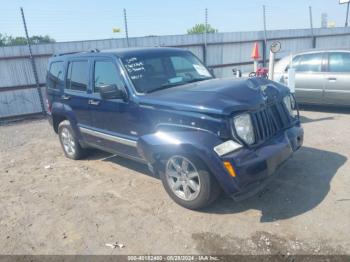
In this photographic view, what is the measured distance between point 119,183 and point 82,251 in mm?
1674

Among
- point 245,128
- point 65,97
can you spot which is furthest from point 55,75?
point 245,128

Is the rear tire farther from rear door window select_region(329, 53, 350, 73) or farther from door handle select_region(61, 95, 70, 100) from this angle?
rear door window select_region(329, 53, 350, 73)

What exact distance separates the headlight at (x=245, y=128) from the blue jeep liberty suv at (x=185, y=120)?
1 cm

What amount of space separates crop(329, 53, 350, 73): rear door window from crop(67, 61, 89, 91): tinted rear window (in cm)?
601

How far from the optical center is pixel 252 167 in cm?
336

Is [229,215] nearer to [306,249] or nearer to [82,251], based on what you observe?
[306,249]

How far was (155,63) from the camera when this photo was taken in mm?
4676

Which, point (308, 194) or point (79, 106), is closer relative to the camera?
point (308, 194)

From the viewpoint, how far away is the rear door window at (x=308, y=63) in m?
8.22

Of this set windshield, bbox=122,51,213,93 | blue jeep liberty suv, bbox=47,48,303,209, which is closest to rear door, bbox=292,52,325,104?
blue jeep liberty suv, bbox=47,48,303,209

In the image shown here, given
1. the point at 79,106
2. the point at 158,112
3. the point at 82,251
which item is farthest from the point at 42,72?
the point at 82,251

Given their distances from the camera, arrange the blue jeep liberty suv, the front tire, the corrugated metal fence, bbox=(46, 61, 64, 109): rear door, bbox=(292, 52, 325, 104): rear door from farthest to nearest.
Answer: the corrugated metal fence < bbox=(292, 52, 325, 104): rear door < bbox=(46, 61, 64, 109): rear door < the front tire < the blue jeep liberty suv

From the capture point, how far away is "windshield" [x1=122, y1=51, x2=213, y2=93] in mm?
4390

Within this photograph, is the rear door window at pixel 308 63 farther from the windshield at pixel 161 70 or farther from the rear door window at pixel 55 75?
the rear door window at pixel 55 75
